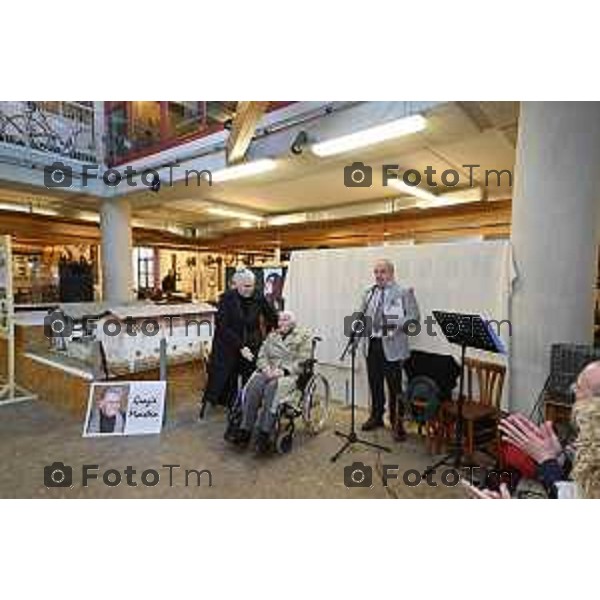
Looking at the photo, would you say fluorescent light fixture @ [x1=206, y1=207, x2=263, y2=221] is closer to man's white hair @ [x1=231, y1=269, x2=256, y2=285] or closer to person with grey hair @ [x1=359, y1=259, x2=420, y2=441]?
man's white hair @ [x1=231, y1=269, x2=256, y2=285]

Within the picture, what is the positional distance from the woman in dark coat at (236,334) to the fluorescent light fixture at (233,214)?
174 inches

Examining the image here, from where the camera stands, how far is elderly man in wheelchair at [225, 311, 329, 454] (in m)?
2.79

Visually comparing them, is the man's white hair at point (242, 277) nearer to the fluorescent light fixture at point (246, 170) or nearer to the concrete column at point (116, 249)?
the fluorescent light fixture at point (246, 170)

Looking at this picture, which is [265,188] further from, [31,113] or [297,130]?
[31,113]

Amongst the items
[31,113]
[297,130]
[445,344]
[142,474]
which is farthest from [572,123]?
[31,113]

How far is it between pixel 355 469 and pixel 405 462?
1.18 ft

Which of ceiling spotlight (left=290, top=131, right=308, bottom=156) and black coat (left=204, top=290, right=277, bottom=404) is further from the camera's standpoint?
ceiling spotlight (left=290, top=131, right=308, bottom=156)

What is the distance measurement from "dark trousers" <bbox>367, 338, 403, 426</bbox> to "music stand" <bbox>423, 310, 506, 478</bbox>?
1.64 feet

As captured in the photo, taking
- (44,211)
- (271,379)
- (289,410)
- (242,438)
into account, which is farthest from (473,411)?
(44,211)

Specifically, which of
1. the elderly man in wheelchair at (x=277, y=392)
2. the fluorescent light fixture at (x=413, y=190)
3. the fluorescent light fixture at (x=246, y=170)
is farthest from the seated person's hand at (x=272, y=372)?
the fluorescent light fixture at (x=413, y=190)

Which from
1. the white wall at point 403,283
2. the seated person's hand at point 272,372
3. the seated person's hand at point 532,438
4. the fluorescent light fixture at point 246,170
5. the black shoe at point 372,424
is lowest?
the black shoe at point 372,424

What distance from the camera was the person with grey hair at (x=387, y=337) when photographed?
3.20 metres

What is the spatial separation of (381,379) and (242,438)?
1.15 meters

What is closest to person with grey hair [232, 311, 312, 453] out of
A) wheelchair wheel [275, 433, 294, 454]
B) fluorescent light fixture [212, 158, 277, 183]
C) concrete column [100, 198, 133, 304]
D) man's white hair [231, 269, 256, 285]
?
wheelchair wheel [275, 433, 294, 454]
